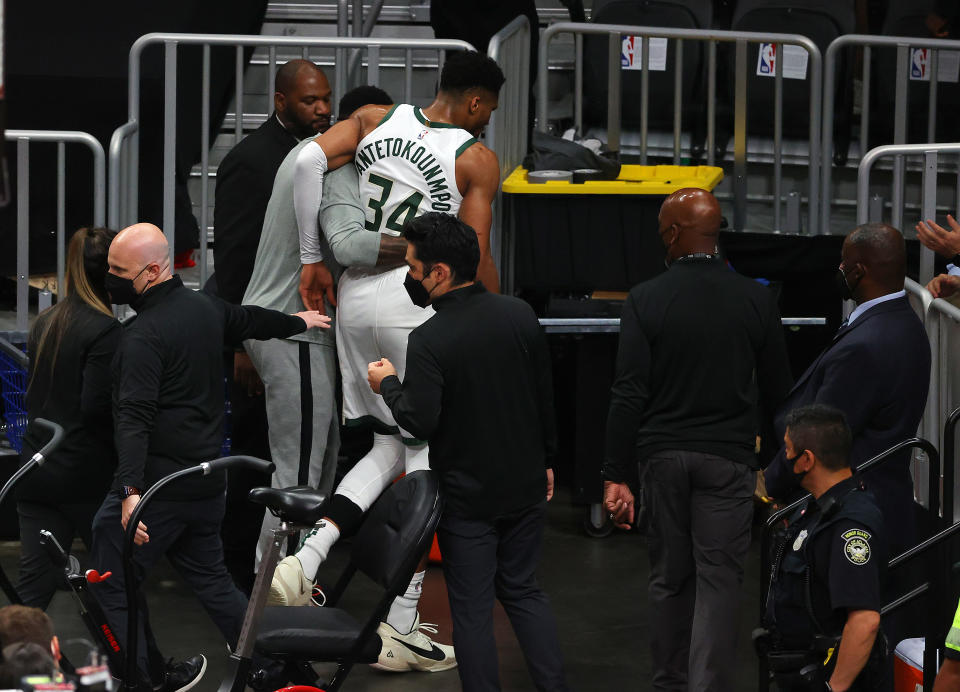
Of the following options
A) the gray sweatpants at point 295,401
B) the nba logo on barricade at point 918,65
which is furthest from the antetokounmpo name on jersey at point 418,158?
the nba logo on barricade at point 918,65

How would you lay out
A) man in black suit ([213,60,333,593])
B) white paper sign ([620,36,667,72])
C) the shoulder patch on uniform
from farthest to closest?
white paper sign ([620,36,667,72]) → man in black suit ([213,60,333,593]) → the shoulder patch on uniform

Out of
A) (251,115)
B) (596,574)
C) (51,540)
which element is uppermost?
(251,115)

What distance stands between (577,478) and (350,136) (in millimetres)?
2240

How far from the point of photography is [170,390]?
484 centimetres

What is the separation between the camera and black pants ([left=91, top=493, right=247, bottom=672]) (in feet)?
15.9

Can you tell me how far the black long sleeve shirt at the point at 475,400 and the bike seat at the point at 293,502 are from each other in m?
0.62

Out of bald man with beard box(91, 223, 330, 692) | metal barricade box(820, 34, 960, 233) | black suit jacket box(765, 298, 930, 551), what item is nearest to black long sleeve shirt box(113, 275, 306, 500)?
bald man with beard box(91, 223, 330, 692)

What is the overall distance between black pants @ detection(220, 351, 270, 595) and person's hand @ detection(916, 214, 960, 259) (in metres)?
2.84

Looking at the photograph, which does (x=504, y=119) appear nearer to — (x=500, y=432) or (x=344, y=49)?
(x=344, y=49)

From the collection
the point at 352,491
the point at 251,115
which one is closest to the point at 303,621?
the point at 352,491

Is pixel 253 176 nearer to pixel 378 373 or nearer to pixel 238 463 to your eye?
pixel 378 373

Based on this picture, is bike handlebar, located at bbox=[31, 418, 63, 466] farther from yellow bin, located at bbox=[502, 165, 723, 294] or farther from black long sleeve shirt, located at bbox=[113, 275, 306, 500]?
yellow bin, located at bbox=[502, 165, 723, 294]

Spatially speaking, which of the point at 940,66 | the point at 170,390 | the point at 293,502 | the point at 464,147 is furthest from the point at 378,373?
the point at 940,66

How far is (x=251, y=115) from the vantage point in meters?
8.94
